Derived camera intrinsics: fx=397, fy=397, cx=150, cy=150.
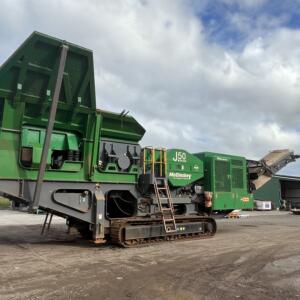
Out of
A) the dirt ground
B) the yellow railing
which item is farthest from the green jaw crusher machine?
the dirt ground

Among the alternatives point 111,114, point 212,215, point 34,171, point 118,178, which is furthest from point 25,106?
point 212,215

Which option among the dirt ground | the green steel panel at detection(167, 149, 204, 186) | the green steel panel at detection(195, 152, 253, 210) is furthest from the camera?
the green steel panel at detection(195, 152, 253, 210)

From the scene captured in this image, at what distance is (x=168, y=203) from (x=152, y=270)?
421 centimetres

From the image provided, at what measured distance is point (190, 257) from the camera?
29.1 ft

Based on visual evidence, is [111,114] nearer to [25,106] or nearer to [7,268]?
[25,106]

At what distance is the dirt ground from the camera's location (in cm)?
590

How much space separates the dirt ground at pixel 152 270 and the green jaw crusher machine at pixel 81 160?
0.90 metres

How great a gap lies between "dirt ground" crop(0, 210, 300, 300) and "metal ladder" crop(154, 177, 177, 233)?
0.50 m

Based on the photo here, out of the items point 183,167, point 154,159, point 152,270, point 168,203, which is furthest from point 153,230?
point 152,270

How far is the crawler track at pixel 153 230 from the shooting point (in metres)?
10.4

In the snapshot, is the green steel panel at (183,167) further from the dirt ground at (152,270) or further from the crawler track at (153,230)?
the dirt ground at (152,270)

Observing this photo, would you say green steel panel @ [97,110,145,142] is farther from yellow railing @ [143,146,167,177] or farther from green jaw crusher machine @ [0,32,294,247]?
yellow railing @ [143,146,167,177]

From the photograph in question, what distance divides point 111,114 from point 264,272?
5862mm

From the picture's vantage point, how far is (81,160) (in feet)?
34.1
